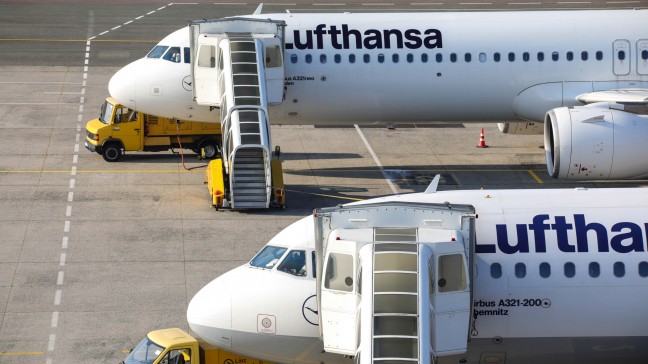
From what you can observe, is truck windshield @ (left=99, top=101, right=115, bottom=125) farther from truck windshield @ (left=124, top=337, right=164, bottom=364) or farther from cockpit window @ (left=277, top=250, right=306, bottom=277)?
cockpit window @ (left=277, top=250, right=306, bottom=277)

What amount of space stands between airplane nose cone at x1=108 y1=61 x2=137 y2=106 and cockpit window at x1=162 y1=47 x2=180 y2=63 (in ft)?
4.78

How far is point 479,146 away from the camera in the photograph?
52.0 metres

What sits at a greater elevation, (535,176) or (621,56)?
(621,56)

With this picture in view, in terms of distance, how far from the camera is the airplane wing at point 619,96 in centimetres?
4316

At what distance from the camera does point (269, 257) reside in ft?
87.1

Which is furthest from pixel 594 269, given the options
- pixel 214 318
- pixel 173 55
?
→ pixel 173 55

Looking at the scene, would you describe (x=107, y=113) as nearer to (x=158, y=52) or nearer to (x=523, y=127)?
(x=158, y=52)

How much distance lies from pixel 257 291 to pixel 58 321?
9.14 m

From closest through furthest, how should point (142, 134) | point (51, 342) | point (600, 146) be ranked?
1. point (51, 342)
2. point (600, 146)
3. point (142, 134)

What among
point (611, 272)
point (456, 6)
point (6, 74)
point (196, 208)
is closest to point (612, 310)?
point (611, 272)

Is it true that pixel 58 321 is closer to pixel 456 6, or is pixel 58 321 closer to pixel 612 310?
pixel 612 310

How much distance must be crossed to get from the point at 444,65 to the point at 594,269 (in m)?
20.3

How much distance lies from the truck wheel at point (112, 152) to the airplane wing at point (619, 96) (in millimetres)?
17376

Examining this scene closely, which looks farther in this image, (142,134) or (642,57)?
(142,134)
